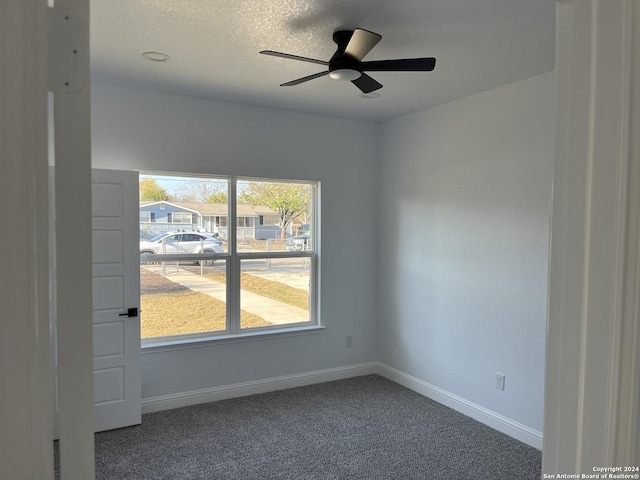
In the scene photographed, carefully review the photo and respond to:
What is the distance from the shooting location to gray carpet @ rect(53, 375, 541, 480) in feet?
9.20

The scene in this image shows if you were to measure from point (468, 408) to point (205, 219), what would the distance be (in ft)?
9.67

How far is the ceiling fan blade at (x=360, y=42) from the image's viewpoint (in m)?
2.18

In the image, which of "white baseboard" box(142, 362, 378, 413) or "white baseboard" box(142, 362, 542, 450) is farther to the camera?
"white baseboard" box(142, 362, 378, 413)

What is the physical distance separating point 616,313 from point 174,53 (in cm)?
289

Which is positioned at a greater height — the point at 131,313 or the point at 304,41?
the point at 304,41

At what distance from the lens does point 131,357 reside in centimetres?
340

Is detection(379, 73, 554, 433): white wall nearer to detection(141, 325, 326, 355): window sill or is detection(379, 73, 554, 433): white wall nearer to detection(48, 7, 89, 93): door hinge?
detection(141, 325, 326, 355): window sill

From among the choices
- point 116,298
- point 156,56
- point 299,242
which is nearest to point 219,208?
point 299,242

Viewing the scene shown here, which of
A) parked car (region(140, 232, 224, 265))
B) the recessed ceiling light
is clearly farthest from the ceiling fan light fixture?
parked car (region(140, 232, 224, 265))

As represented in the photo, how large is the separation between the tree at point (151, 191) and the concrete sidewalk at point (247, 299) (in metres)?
0.62

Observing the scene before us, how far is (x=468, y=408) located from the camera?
371 cm

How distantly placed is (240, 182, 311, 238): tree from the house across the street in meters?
0.06

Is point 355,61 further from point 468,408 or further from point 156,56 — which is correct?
point 468,408

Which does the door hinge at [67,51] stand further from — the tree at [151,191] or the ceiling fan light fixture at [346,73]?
the tree at [151,191]
